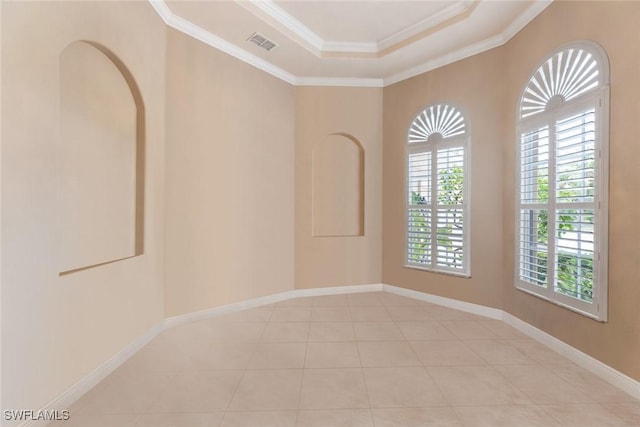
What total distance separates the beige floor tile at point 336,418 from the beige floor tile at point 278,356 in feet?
1.82

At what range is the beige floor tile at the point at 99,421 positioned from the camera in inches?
65.1

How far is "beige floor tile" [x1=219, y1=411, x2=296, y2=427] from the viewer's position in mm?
1651

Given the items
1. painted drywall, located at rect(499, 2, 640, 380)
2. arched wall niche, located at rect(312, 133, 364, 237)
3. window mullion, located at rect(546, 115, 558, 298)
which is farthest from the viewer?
arched wall niche, located at rect(312, 133, 364, 237)

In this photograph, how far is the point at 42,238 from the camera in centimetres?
167

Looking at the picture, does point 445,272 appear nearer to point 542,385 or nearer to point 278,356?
point 542,385

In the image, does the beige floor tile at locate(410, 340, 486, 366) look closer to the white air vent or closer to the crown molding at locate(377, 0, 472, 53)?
the crown molding at locate(377, 0, 472, 53)

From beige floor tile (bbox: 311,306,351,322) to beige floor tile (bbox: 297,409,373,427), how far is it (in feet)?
4.96

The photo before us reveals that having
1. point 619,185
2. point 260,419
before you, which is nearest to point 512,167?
point 619,185

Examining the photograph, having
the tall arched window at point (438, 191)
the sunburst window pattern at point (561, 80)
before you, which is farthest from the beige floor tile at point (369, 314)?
the sunburst window pattern at point (561, 80)

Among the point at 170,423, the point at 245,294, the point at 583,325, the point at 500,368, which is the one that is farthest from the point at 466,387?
the point at 245,294

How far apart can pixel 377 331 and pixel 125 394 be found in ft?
6.93

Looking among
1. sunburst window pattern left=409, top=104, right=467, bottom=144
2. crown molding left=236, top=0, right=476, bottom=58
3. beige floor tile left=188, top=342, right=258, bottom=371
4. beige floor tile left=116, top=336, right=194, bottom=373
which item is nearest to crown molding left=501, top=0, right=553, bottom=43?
crown molding left=236, top=0, right=476, bottom=58

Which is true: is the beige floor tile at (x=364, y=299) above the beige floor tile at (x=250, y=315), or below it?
above

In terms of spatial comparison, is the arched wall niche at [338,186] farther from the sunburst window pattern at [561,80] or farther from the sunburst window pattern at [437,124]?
the sunburst window pattern at [561,80]
